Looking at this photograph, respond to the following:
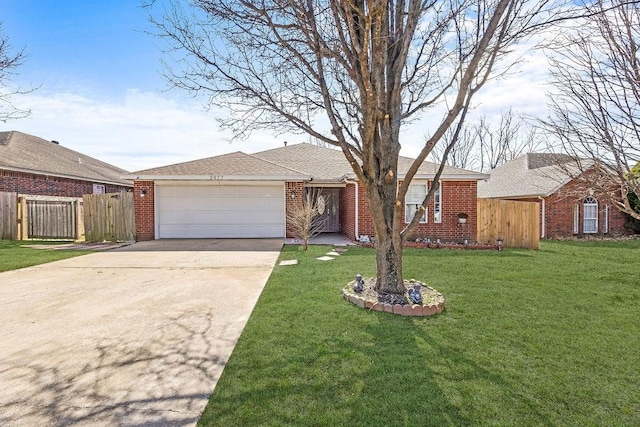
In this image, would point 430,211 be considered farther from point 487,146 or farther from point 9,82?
point 487,146

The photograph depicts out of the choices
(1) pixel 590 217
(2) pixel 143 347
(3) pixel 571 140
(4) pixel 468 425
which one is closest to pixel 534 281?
(3) pixel 571 140

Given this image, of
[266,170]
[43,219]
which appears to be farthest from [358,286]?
[43,219]

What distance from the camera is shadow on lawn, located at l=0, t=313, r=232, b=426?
2395 millimetres

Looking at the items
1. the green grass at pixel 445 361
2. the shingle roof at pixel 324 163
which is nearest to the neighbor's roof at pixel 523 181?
the shingle roof at pixel 324 163

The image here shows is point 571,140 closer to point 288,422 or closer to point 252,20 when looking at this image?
point 252,20

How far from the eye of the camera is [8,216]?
43.1 ft

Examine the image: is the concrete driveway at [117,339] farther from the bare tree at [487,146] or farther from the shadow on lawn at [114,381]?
the bare tree at [487,146]

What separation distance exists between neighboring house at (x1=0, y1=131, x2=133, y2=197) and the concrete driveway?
34.2ft

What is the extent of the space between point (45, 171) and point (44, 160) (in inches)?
73.3

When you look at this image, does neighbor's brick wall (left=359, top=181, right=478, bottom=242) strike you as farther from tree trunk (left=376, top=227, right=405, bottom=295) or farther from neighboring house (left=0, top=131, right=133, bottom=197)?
neighboring house (left=0, top=131, right=133, bottom=197)

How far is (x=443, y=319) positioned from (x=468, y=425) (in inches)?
83.4

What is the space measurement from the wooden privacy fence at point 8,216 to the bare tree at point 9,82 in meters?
5.58

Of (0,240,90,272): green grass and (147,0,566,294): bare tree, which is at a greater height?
(147,0,566,294): bare tree

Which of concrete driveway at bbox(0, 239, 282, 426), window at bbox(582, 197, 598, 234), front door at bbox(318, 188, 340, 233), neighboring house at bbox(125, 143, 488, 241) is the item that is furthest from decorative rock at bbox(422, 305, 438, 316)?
window at bbox(582, 197, 598, 234)
